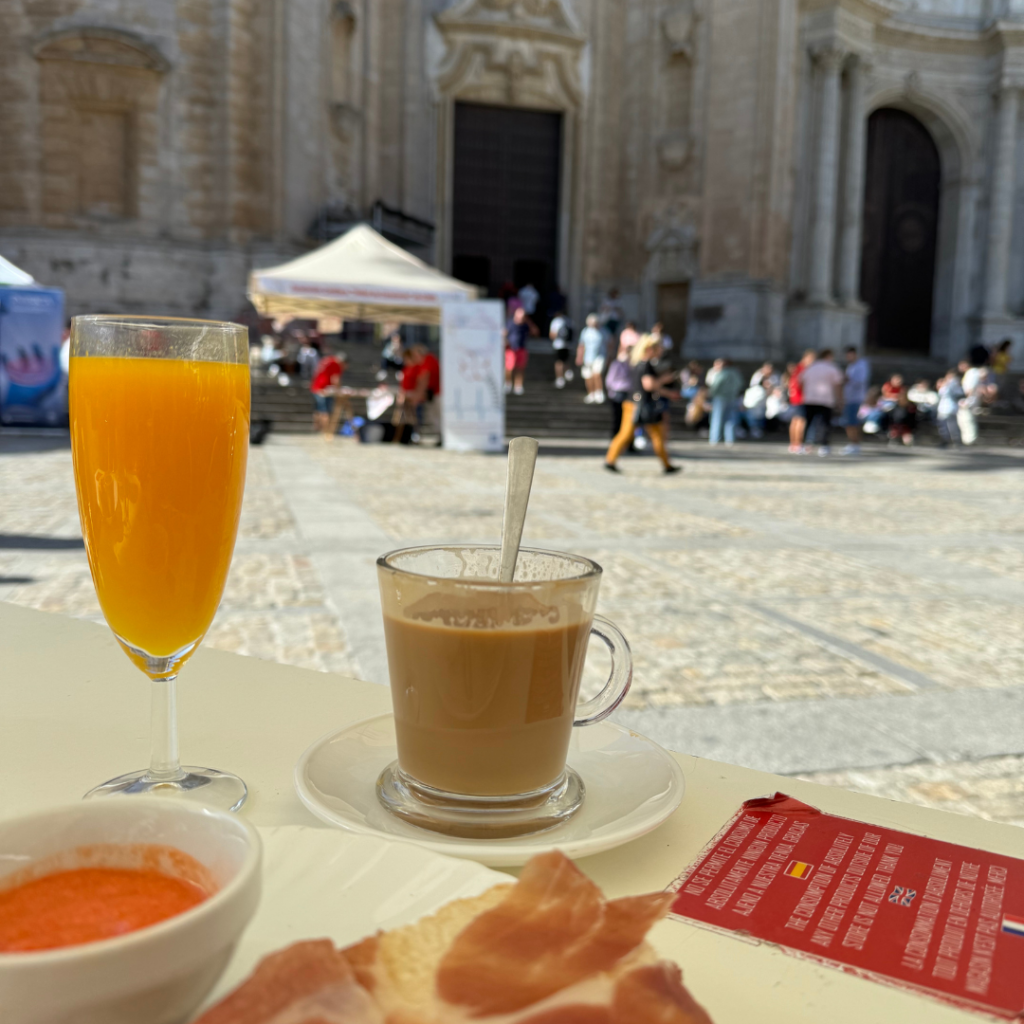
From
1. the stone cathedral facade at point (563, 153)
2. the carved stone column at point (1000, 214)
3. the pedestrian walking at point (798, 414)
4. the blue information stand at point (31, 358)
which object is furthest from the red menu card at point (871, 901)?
the carved stone column at point (1000, 214)

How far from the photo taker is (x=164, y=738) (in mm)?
825

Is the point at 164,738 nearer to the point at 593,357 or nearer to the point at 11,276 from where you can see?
the point at 11,276

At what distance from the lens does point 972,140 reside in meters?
25.1

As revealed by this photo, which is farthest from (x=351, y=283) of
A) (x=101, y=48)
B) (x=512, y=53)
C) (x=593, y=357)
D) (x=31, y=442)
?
(x=512, y=53)

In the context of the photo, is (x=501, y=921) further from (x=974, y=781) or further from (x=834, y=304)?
(x=834, y=304)

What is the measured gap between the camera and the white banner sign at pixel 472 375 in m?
12.7

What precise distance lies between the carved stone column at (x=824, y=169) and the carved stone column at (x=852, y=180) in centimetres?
47

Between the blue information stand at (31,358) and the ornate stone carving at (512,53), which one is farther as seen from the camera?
the ornate stone carving at (512,53)

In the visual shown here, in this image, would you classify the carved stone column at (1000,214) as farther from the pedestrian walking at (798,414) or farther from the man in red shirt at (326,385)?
the man in red shirt at (326,385)

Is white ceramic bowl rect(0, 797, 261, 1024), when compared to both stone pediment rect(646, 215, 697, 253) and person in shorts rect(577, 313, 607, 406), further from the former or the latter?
stone pediment rect(646, 215, 697, 253)

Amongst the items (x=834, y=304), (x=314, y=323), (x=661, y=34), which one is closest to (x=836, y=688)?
(x=314, y=323)

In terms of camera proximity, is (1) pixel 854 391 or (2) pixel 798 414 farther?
(1) pixel 854 391

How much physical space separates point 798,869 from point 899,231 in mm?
27958

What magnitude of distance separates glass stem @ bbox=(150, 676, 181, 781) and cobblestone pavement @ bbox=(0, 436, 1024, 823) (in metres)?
2.09
